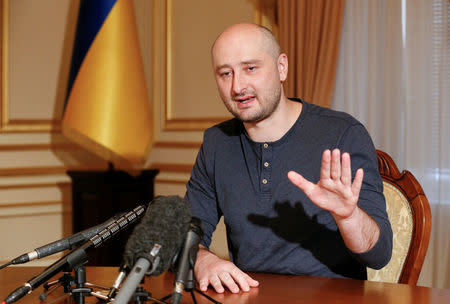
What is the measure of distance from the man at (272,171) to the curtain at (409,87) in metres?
1.14

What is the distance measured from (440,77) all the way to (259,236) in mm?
1534

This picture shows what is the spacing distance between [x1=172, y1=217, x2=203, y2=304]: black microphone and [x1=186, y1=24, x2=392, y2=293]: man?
573mm

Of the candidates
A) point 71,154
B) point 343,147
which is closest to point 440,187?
point 343,147

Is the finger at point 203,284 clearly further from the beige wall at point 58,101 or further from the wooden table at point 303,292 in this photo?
the beige wall at point 58,101

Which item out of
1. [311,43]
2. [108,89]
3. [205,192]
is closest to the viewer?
[205,192]

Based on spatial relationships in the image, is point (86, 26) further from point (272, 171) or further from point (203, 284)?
point (203, 284)

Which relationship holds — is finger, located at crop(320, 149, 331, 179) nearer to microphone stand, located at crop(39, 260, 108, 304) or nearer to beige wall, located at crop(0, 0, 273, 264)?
microphone stand, located at crop(39, 260, 108, 304)

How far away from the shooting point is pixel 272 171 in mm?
1893

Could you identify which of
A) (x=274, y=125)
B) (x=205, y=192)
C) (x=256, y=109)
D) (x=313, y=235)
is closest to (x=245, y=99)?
(x=256, y=109)

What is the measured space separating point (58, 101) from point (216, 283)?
9.87 feet

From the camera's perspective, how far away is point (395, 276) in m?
1.94

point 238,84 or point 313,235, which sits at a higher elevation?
point 238,84

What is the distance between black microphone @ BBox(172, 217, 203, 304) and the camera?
39.7 inches

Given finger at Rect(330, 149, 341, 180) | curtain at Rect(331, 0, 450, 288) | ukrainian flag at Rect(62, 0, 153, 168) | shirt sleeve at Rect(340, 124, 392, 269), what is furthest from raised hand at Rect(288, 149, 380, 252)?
ukrainian flag at Rect(62, 0, 153, 168)
